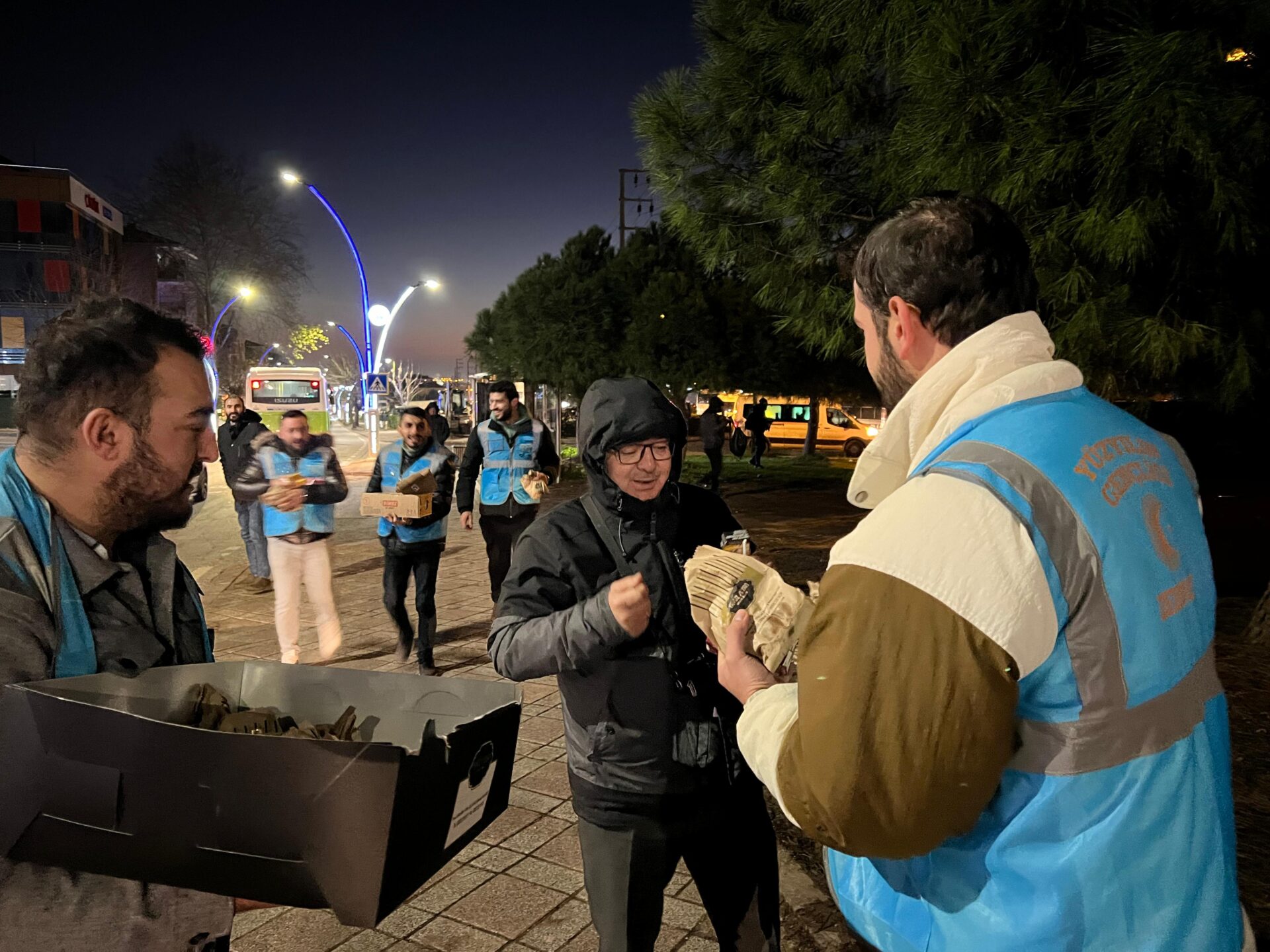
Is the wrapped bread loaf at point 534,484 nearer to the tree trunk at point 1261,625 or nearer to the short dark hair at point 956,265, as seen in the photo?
the short dark hair at point 956,265

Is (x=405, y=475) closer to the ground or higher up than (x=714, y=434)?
higher up

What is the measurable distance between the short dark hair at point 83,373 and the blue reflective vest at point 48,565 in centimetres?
8

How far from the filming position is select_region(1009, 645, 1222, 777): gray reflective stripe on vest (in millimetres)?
1087

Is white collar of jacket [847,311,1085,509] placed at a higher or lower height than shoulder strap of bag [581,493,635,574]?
higher

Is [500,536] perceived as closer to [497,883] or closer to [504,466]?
[504,466]

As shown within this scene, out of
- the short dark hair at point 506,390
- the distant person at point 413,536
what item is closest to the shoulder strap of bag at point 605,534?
the distant person at point 413,536

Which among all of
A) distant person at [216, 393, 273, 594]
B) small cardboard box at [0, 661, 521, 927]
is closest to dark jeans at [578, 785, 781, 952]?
small cardboard box at [0, 661, 521, 927]

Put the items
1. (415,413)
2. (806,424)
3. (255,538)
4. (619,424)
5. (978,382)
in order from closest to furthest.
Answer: (978,382) → (619,424) → (415,413) → (255,538) → (806,424)

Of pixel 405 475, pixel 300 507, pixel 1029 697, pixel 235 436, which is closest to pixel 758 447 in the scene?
pixel 235 436

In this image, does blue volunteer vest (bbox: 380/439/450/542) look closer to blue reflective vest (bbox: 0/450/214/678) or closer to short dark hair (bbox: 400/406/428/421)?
short dark hair (bbox: 400/406/428/421)

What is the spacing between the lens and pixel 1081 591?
1078 mm

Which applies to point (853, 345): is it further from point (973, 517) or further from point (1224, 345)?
point (973, 517)

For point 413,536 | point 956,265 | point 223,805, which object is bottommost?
point 413,536

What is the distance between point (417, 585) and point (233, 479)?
3.46 metres
